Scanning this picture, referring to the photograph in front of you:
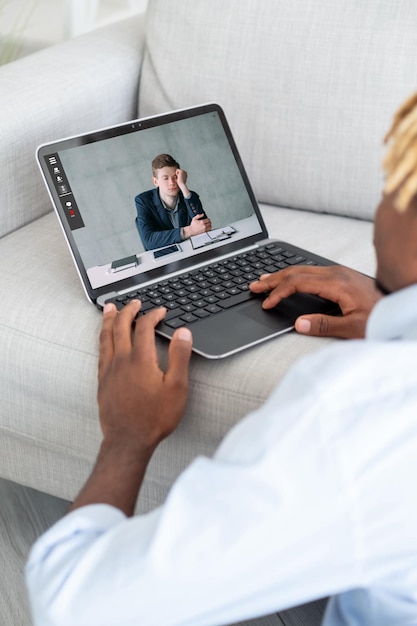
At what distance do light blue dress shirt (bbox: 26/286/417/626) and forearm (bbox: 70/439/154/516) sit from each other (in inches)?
5.2

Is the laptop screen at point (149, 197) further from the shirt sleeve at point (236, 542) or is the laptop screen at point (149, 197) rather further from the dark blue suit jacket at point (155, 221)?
the shirt sleeve at point (236, 542)

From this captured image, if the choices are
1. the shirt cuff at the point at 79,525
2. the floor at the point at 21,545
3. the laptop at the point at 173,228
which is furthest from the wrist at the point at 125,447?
the floor at the point at 21,545

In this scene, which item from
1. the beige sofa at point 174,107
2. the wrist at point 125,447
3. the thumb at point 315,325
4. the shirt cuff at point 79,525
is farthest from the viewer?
the beige sofa at point 174,107

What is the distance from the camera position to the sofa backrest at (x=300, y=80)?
4.47ft

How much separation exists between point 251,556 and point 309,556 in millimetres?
44

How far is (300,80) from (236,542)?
1.00 m

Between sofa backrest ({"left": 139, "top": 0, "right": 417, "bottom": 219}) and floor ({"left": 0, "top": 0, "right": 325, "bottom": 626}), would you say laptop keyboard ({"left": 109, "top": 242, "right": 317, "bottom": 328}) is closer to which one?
sofa backrest ({"left": 139, "top": 0, "right": 417, "bottom": 219})

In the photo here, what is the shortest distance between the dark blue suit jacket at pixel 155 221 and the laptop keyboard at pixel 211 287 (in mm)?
65

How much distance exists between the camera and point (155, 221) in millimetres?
1235

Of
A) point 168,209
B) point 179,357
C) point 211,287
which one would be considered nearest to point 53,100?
point 168,209

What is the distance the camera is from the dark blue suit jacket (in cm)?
123

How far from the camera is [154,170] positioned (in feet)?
4.12

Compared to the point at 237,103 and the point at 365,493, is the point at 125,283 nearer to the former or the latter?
the point at 237,103

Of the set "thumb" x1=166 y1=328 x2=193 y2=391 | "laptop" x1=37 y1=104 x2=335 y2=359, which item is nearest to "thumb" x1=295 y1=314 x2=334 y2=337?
"laptop" x1=37 y1=104 x2=335 y2=359
